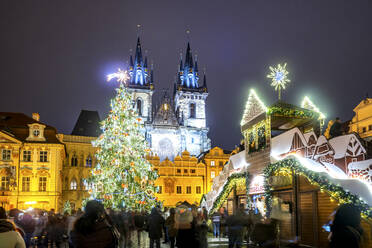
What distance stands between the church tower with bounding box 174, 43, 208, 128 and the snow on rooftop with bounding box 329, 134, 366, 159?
2248 inches

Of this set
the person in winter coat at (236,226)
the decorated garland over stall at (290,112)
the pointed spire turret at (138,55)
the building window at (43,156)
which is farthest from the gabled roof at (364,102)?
the pointed spire turret at (138,55)

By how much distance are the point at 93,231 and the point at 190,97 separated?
224ft

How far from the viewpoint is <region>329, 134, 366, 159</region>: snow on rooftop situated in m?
10.9

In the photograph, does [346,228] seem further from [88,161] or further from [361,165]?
[88,161]

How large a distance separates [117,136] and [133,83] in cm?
4936

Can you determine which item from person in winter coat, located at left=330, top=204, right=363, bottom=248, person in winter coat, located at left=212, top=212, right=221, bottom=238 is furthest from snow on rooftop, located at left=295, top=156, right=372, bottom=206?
person in winter coat, located at left=212, top=212, right=221, bottom=238

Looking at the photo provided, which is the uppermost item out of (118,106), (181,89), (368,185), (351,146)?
(181,89)

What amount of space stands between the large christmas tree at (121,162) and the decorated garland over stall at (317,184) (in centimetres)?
986

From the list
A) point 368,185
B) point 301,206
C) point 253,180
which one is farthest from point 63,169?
point 368,185

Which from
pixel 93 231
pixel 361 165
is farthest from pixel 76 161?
pixel 93 231

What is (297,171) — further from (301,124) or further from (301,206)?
(301,124)

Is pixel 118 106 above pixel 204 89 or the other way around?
the other way around

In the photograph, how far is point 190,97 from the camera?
72.4 meters

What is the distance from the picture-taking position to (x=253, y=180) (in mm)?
16750
